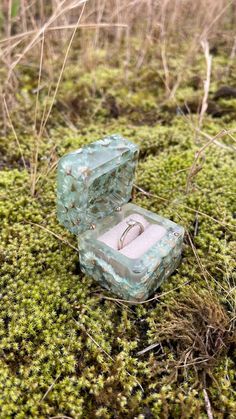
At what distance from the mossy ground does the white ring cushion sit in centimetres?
20

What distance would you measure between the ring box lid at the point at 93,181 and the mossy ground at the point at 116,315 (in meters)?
0.26

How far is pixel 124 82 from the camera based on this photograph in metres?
2.88

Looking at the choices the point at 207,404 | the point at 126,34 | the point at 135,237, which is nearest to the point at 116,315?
the point at 135,237

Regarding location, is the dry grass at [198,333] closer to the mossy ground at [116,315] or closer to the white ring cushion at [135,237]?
the mossy ground at [116,315]

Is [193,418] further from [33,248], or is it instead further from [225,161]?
[225,161]

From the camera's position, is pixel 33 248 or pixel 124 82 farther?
pixel 124 82

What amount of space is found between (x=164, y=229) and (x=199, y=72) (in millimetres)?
2029

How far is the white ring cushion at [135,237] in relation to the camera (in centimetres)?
145

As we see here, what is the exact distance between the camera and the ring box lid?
131cm

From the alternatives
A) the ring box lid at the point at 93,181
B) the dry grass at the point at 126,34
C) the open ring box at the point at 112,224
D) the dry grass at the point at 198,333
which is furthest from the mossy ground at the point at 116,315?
the dry grass at the point at 126,34

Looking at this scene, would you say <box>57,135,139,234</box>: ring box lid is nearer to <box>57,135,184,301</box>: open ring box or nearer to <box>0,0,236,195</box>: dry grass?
<box>57,135,184,301</box>: open ring box

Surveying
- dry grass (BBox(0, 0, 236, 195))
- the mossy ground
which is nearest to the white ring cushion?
the mossy ground

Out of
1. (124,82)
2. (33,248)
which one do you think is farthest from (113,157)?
(124,82)

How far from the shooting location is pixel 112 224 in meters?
1.55
